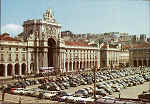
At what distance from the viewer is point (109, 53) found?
80562 millimetres

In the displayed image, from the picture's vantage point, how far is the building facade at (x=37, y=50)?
4628cm

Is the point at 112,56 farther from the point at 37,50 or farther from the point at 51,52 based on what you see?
the point at 37,50

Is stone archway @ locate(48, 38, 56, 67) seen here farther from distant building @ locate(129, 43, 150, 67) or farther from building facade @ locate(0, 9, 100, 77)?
distant building @ locate(129, 43, 150, 67)

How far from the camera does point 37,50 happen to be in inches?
2063

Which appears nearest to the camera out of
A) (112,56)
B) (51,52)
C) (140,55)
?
(51,52)

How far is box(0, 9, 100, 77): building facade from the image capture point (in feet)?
152

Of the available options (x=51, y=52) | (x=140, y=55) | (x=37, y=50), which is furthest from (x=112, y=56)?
(x=37, y=50)

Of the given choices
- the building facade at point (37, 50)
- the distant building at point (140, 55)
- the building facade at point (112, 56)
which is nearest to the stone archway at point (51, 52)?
the building facade at point (37, 50)

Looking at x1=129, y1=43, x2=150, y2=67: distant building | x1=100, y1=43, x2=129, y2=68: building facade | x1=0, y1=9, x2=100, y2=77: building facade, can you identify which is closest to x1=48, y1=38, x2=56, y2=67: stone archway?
x1=0, y1=9, x2=100, y2=77: building facade

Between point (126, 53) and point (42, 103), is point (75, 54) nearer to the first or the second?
point (126, 53)

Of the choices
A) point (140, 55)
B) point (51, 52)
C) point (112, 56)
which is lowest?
point (112, 56)

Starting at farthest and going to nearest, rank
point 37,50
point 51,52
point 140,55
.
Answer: point 140,55, point 51,52, point 37,50

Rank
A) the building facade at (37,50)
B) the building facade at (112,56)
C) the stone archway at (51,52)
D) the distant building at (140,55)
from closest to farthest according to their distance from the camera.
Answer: the building facade at (37,50), the stone archway at (51,52), the building facade at (112,56), the distant building at (140,55)

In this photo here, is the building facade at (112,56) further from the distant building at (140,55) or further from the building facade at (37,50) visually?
the building facade at (37,50)
